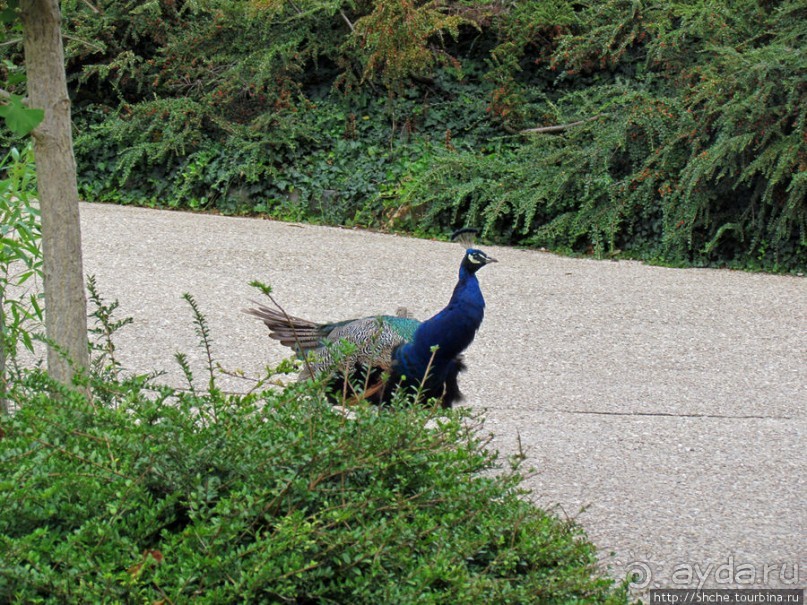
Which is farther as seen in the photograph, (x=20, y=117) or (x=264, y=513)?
(x=20, y=117)

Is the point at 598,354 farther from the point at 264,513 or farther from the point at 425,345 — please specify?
the point at 264,513

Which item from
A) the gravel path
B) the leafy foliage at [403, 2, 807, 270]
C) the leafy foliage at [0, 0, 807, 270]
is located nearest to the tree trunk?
the gravel path

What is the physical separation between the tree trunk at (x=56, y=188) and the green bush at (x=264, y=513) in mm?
437

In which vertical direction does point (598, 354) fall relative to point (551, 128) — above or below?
below

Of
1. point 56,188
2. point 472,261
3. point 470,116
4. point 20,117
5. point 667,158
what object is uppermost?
point 470,116

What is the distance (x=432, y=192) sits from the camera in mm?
8875

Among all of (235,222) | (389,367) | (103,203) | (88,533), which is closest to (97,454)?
(88,533)

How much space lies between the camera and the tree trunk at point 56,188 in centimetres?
286

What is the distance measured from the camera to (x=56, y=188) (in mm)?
2920

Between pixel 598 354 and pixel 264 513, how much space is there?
3.97 meters

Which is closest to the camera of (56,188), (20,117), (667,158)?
(20,117)

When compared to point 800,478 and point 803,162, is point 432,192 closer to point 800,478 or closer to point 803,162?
point 803,162

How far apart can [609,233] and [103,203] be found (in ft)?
16.9

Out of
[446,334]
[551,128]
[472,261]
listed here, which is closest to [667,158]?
[551,128]
